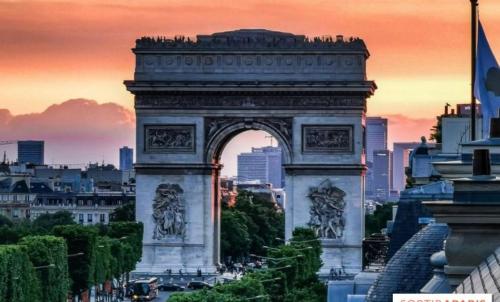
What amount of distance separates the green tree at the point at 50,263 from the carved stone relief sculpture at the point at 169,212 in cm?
1917

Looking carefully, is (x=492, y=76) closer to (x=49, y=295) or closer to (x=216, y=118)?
(x=49, y=295)

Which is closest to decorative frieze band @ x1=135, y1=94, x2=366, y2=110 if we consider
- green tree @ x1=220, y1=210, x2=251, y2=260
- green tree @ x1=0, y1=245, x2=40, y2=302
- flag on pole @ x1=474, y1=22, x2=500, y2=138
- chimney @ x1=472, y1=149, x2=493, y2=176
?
green tree @ x1=0, y1=245, x2=40, y2=302

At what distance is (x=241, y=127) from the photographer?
8931cm

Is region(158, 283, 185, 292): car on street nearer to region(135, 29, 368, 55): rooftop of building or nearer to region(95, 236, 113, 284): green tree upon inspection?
region(95, 236, 113, 284): green tree

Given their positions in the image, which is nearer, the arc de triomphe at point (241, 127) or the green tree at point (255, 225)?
the arc de triomphe at point (241, 127)

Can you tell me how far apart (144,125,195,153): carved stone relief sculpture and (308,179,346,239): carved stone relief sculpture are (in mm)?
5505

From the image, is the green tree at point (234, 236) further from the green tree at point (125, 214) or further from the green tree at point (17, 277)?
the green tree at point (17, 277)

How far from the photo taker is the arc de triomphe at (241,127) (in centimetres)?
8812

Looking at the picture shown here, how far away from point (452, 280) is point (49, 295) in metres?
52.1

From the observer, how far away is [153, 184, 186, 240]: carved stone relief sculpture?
89.2 metres

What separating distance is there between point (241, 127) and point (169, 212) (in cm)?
465

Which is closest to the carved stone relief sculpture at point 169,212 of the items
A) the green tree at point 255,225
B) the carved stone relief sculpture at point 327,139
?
the carved stone relief sculpture at point 327,139

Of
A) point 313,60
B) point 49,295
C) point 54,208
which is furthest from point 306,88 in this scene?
point 54,208

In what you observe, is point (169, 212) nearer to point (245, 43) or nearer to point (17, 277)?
point (245, 43)
